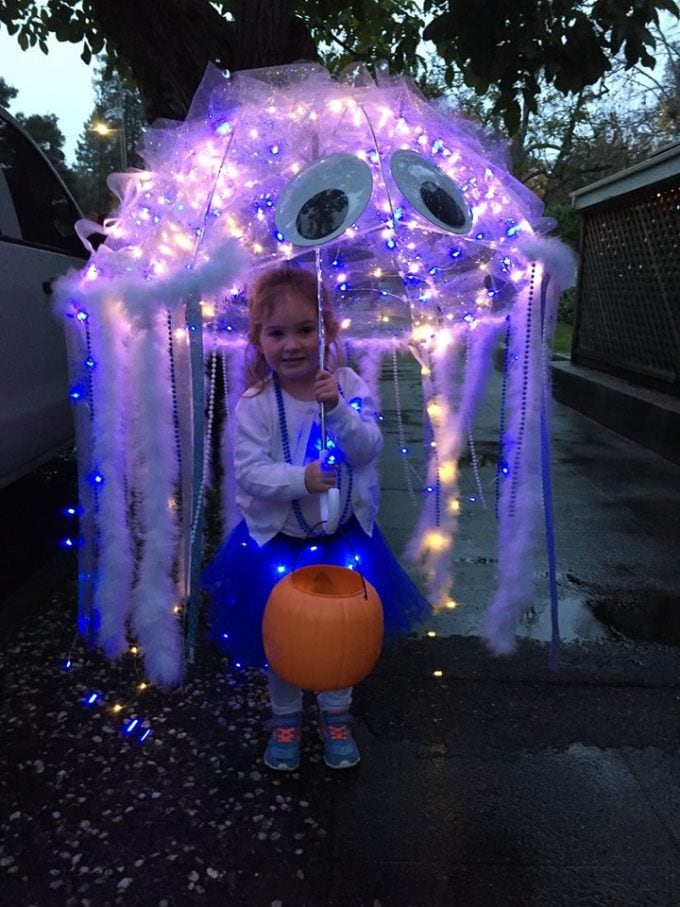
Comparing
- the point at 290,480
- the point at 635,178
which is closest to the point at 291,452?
the point at 290,480

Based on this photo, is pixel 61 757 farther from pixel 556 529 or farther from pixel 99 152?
pixel 99 152

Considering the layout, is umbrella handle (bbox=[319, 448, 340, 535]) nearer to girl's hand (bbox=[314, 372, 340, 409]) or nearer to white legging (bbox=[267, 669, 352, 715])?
girl's hand (bbox=[314, 372, 340, 409])

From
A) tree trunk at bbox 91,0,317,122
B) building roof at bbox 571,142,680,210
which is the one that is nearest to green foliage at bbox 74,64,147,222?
building roof at bbox 571,142,680,210

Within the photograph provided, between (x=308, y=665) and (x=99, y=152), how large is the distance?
83667 millimetres

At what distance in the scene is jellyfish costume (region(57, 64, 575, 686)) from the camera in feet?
7.38

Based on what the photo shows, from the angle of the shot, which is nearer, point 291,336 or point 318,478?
point 318,478

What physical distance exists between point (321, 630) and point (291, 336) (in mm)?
906

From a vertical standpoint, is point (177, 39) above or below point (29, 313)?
above

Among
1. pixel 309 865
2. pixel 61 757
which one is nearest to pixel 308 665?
pixel 309 865

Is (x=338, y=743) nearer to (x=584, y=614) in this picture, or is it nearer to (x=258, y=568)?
(x=258, y=568)

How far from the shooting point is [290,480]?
7.41ft

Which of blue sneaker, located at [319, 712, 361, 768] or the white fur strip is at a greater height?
the white fur strip

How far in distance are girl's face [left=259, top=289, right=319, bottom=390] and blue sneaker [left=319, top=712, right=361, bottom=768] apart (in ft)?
3.77

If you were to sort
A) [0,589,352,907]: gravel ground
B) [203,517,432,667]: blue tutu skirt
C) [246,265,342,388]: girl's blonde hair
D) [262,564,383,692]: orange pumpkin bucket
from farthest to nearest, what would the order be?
1. [203,517,432,667]: blue tutu skirt
2. [246,265,342,388]: girl's blonde hair
3. [262,564,383,692]: orange pumpkin bucket
4. [0,589,352,907]: gravel ground
